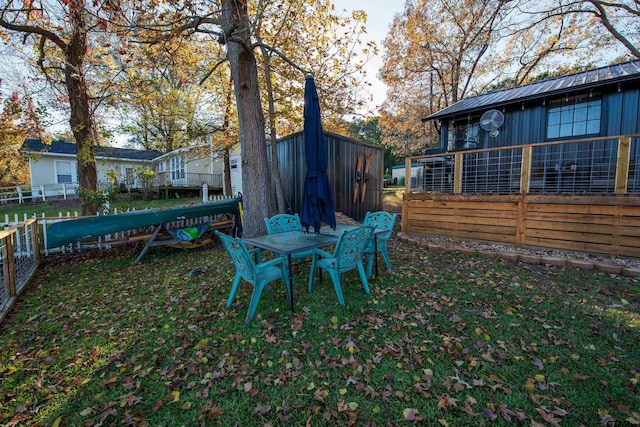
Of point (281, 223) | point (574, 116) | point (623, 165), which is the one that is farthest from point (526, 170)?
point (281, 223)

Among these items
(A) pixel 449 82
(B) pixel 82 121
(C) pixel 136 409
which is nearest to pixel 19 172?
(B) pixel 82 121

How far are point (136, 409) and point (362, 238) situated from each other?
8.53 ft

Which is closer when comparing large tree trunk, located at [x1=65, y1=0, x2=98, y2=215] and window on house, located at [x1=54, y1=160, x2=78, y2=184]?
large tree trunk, located at [x1=65, y1=0, x2=98, y2=215]

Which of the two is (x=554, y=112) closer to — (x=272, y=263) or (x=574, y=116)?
(x=574, y=116)

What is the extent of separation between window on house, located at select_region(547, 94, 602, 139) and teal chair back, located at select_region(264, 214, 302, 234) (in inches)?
291

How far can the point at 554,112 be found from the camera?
748 cm

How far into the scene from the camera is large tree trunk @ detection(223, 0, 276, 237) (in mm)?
5375

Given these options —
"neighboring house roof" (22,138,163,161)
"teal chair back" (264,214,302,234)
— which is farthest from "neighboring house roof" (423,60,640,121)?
"neighboring house roof" (22,138,163,161)

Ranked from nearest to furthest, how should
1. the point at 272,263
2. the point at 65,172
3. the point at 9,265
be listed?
the point at 272,263 → the point at 9,265 → the point at 65,172

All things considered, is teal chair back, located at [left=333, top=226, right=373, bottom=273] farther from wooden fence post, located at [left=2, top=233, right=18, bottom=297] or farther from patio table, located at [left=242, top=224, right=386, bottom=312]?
wooden fence post, located at [left=2, top=233, right=18, bottom=297]

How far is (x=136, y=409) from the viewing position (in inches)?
79.2

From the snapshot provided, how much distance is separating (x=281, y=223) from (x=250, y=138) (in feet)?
6.38

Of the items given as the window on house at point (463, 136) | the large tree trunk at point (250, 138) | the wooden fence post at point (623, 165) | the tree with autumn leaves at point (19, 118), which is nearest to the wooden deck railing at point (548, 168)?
the window on house at point (463, 136)

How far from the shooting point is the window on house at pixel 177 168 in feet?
61.2
